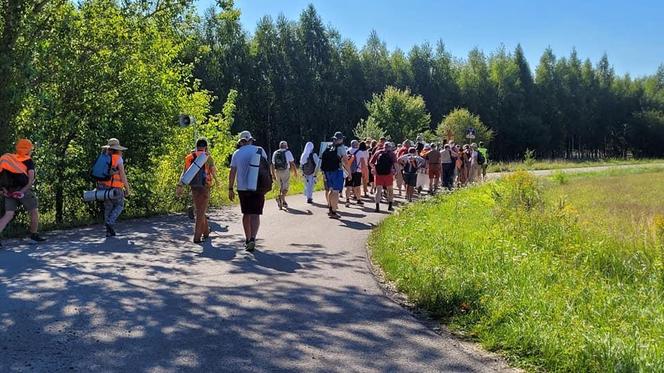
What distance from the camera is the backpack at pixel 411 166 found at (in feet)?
58.2

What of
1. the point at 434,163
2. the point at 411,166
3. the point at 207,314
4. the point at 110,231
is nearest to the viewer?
the point at 207,314

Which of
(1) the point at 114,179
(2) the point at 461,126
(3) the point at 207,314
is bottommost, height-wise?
(3) the point at 207,314

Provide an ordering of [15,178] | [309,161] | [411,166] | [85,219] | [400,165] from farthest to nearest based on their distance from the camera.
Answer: [400,165], [411,166], [309,161], [85,219], [15,178]

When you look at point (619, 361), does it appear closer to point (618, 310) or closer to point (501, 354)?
point (501, 354)

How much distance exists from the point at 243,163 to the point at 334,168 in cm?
512

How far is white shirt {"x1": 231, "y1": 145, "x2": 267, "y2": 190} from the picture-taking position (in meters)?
10.3

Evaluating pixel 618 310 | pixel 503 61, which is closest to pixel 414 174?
pixel 618 310

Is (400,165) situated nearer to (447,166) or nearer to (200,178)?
(447,166)

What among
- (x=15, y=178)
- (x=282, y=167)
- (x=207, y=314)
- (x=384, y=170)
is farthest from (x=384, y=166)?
(x=207, y=314)

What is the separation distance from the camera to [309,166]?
17781 millimetres

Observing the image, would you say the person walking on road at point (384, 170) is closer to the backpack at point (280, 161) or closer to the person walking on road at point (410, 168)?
the person walking on road at point (410, 168)

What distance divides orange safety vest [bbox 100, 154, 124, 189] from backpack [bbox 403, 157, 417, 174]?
8449 millimetres

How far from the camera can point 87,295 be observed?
7129mm

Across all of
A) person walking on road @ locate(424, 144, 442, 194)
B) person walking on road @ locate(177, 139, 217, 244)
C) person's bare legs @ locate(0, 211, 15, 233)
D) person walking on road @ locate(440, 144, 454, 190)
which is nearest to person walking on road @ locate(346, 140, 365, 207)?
person walking on road @ locate(424, 144, 442, 194)
